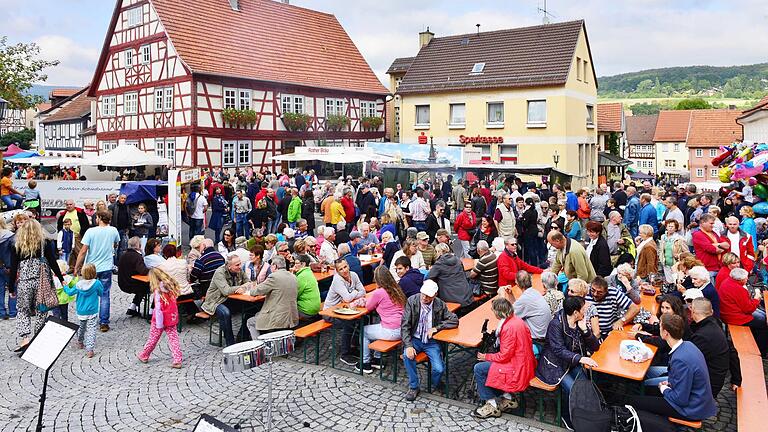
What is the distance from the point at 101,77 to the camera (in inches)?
1430

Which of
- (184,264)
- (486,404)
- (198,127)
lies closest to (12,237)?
(184,264)

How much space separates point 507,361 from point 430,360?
111cm

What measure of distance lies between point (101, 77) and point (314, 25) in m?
13.7

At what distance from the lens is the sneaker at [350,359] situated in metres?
8.45

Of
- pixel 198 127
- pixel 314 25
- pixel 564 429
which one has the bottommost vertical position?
pixel 564 429

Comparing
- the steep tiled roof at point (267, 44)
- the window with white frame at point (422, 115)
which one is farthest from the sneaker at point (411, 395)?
the window with white frame at point (422, 115)

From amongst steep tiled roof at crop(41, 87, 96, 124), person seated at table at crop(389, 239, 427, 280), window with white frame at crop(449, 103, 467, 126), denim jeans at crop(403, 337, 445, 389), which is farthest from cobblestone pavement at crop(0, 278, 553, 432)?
steep tiled roof at crop(41, 87, 96, 124)

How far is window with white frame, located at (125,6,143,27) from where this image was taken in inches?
1308

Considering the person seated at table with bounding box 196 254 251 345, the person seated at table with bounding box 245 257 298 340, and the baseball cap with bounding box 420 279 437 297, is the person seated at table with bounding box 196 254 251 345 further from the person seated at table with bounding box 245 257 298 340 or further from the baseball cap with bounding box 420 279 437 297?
the baseball cap with bounding box 420 279 437 297

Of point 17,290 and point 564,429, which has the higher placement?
point 17,290

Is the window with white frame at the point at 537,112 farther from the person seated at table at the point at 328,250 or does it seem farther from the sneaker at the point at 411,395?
the sneaker at the point at 411,395

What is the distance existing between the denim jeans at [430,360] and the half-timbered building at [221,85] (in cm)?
2591

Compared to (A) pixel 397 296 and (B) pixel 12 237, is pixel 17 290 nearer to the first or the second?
(B) pixel 12 237

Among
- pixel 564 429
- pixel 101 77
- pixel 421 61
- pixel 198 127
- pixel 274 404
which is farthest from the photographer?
pixel 421 61
